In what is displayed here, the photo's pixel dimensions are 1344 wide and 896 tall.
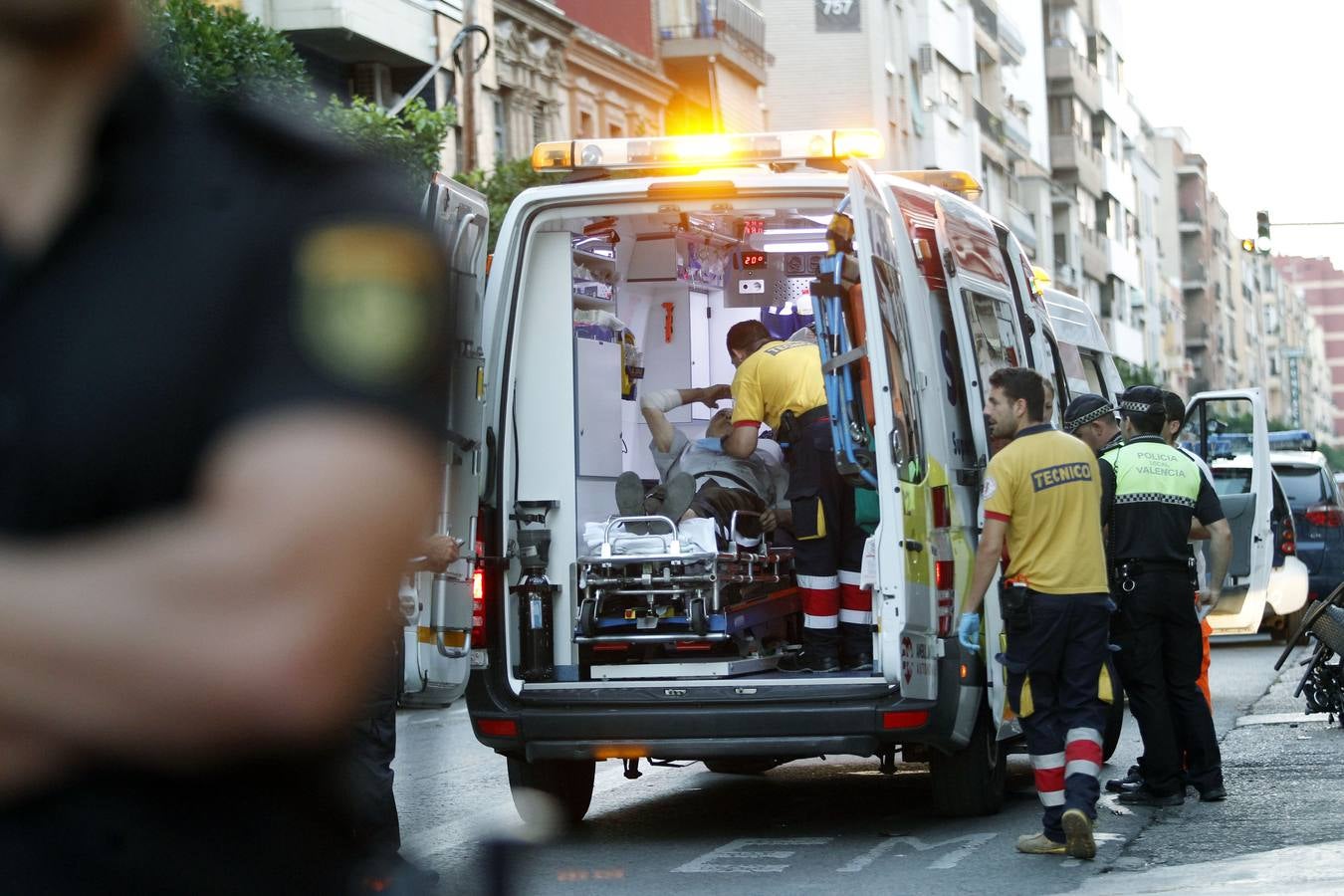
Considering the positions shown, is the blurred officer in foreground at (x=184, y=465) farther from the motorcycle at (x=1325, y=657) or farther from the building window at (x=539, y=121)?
the building window at (x=539, y=121)

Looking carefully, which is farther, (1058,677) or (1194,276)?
(1194,276)

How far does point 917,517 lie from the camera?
7875 millimetres

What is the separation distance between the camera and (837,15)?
176ft

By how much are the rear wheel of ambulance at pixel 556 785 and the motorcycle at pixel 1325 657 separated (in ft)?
14.3

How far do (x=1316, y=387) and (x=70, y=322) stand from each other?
200m

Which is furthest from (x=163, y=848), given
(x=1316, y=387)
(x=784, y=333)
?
(x=1316, y=387)

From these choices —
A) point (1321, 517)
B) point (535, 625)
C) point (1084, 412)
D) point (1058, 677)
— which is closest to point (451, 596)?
point (535, 625)

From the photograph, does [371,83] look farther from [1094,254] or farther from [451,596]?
[1094,254]

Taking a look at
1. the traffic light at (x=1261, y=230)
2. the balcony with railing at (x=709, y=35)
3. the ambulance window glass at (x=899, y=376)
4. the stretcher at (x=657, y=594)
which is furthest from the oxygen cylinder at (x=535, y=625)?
the balcony with railing at (x=709, y=35)

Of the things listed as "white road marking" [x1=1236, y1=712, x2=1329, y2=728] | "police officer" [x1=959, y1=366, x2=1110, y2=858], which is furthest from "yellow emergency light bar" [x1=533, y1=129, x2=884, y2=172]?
"white road marking" [x1=1236, y1=712, x2=1329, y2=728]

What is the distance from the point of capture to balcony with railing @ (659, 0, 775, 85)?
133 feet

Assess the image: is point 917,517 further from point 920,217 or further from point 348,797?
point 348,797

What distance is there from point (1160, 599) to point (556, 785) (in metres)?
2.76

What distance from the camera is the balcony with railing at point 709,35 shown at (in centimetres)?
4047
